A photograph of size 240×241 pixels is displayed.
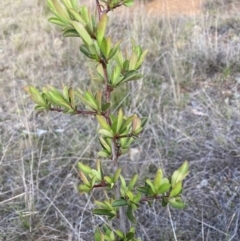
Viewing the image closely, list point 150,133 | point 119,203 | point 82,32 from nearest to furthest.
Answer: point 82,32, point 119,203, point 150,133

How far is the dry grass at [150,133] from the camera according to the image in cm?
140

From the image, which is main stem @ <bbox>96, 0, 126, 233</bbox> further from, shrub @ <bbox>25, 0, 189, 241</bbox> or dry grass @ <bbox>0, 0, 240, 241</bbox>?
dry grass @ <bbox>0, 0, 240, 241</bbox>

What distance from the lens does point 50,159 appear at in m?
1.71

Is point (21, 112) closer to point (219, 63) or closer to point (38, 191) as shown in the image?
point (38, 191)

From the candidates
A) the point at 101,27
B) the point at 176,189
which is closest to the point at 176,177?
the point at 176,189

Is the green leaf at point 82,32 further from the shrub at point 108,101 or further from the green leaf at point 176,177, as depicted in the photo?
the green leaf at point 176,177

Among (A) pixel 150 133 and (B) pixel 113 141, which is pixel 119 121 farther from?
(A) pixel 150 133

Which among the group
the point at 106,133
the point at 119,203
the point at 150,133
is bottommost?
the point at 150,133

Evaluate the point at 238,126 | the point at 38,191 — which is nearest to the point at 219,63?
the point at 238,126

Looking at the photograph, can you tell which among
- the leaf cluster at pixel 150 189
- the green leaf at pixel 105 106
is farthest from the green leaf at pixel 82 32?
the leaf cluster at pixel 150 189

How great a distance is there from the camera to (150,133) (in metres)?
1.81

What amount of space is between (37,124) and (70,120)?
17 cm

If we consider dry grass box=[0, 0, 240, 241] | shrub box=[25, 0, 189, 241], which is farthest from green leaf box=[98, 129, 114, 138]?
dry grass box=[0, 0, 240, 241]

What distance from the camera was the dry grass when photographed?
1.40m
